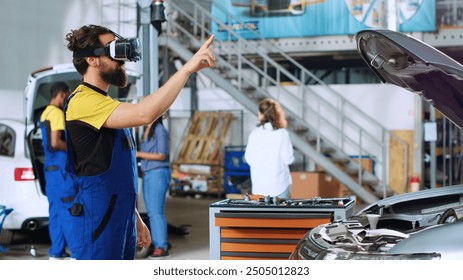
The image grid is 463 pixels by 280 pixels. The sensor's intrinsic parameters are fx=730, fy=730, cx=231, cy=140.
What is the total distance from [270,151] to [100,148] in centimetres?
260

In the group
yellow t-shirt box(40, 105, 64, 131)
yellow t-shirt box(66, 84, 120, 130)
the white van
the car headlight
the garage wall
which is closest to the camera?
the car headlight

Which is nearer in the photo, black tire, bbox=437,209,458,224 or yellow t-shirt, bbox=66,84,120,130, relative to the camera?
yellow t-shirt, bbox=66,84,120,130

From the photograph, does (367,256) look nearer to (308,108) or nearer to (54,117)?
(54,117)

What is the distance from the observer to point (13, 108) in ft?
26.8

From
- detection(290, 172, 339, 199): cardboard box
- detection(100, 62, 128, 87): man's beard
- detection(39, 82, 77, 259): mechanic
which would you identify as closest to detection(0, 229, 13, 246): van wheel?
detection(39, 82, 77, 259): mechanic

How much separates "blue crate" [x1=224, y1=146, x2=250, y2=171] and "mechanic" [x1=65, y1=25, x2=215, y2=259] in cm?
806

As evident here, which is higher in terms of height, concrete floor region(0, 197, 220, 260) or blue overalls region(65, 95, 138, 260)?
blue overalls region(65, 95, 138, 260)

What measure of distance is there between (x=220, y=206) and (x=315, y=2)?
7.46 m

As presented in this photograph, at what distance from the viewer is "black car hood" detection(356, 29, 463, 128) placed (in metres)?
2.69

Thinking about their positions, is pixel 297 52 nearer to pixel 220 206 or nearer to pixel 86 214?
pixel 220 206

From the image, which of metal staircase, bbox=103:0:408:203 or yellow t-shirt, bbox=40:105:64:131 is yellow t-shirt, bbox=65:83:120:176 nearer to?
yellow t-shirt, bbox=40:105:64:131

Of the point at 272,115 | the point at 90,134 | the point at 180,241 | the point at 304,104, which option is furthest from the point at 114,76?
the point at 304,104
